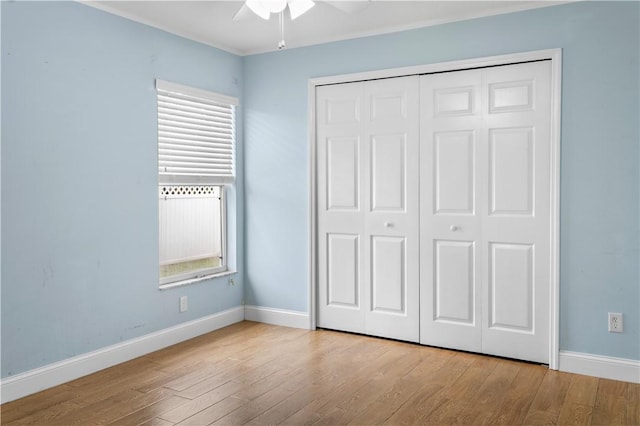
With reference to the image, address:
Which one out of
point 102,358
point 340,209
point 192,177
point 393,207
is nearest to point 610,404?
point 393,207

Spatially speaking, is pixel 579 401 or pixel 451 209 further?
pixel 451 209

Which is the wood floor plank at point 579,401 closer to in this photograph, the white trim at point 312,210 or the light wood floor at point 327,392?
the light wood floor at point 327,392

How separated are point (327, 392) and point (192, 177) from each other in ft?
6.98

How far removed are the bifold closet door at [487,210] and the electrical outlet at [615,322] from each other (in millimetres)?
390

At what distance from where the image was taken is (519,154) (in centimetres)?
367

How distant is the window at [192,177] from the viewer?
4.14 m

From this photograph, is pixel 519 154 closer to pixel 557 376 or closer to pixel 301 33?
pixel 557 376

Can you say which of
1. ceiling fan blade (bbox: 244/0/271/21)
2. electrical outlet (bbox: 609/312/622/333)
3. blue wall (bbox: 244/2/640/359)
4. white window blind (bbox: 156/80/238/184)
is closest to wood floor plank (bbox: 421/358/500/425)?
blue wall (bbox: 244/2/640/359)

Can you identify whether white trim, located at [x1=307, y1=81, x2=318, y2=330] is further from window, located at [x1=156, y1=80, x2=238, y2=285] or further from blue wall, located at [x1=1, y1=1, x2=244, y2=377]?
blue wall, located at [x1=1, y1=1, x2=244, y2=377]

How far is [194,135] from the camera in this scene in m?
4.36

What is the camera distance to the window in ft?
13.6

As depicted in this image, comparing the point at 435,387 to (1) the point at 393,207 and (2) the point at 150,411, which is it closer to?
(1) the point at 393,207

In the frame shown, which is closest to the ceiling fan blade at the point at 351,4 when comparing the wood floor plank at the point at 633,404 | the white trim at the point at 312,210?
the white trim at the point at 312,210

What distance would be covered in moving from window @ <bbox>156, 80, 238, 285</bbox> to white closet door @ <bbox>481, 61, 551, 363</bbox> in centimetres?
226
